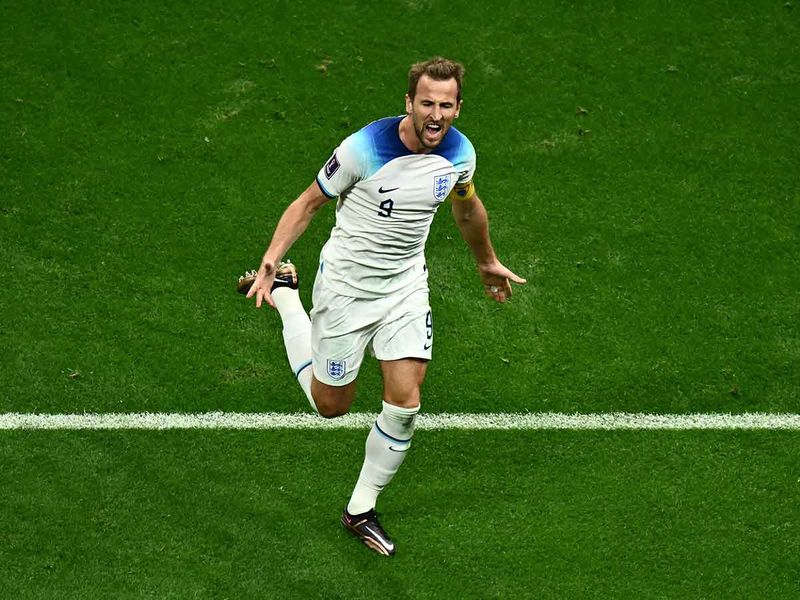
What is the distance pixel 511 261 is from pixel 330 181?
263 centimetres

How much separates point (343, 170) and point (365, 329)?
34.0 inches

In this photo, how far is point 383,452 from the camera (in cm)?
649

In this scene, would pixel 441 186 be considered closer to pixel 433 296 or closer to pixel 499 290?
pixel 499 290

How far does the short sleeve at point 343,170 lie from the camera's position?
6125 millimetres

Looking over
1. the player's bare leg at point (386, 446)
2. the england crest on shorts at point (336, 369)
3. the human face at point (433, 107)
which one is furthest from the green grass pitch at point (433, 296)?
the human face at point (433, 107)

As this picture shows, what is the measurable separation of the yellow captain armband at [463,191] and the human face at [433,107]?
387 millimetres

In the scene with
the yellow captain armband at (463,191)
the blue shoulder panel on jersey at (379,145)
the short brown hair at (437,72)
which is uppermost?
the short brown hair at (437,72)

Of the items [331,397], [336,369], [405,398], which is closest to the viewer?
[405,398]

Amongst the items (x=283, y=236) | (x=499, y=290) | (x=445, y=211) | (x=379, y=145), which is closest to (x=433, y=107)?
(x=379, y=145)

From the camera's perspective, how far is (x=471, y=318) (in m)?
8.16

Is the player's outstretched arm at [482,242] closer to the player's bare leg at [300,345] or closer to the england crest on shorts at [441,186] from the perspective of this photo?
the england crest on shorts at [441,186]

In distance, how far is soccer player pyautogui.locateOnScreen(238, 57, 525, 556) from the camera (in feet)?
20.0

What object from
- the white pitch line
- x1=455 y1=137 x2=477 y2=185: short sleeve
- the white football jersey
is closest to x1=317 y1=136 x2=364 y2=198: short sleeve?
the white football jersey

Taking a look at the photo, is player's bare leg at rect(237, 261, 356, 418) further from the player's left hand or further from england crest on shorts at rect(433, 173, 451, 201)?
england crest on shorts at rect(433, 173, 451, 201)
